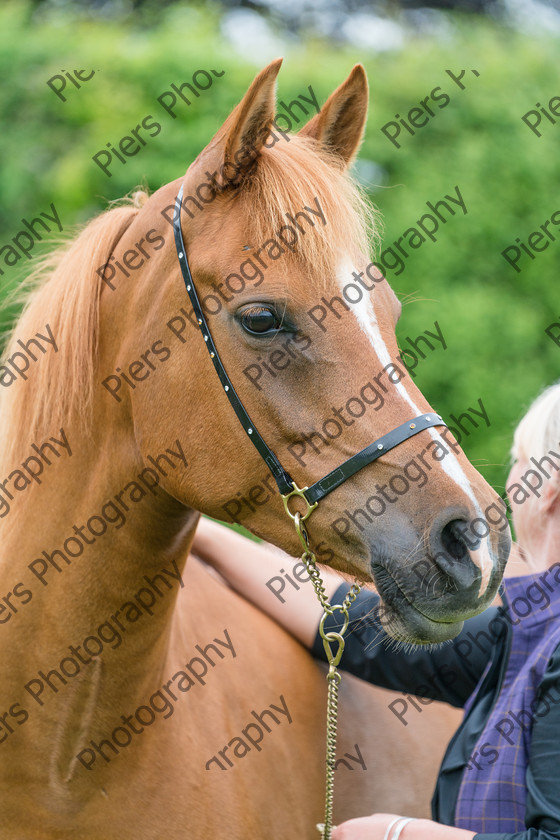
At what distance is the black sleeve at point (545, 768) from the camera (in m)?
1.65

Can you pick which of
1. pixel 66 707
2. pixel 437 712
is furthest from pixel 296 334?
pixel 437 712

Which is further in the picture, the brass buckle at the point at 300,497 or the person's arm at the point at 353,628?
the person's arm at the point at 353,628

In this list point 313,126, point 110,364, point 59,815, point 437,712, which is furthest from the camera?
point 437,712

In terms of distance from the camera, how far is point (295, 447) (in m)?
1.72

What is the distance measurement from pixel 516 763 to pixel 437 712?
1270 millimetres

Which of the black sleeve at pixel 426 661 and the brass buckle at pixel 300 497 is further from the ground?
the brass buckle at pixel 300 497

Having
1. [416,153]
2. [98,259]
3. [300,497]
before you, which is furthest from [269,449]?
[416,153]

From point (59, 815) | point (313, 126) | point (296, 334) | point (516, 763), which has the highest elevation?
point (313, 126)

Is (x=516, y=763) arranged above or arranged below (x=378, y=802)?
above

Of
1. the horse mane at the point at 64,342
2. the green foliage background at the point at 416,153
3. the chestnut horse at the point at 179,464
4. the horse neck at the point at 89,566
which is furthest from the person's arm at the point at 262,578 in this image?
the green foliage background at the point at 416,153

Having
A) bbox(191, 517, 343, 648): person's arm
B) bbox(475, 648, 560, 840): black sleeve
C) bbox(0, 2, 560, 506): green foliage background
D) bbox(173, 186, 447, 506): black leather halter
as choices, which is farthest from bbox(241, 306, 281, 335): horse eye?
bbox(0, 2, 560, 506): green foliage background

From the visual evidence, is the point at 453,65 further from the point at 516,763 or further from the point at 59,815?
the point at 59,815

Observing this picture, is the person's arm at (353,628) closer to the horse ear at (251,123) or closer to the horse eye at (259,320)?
the horse eye at (259,320)

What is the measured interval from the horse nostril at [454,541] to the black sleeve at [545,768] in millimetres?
480
